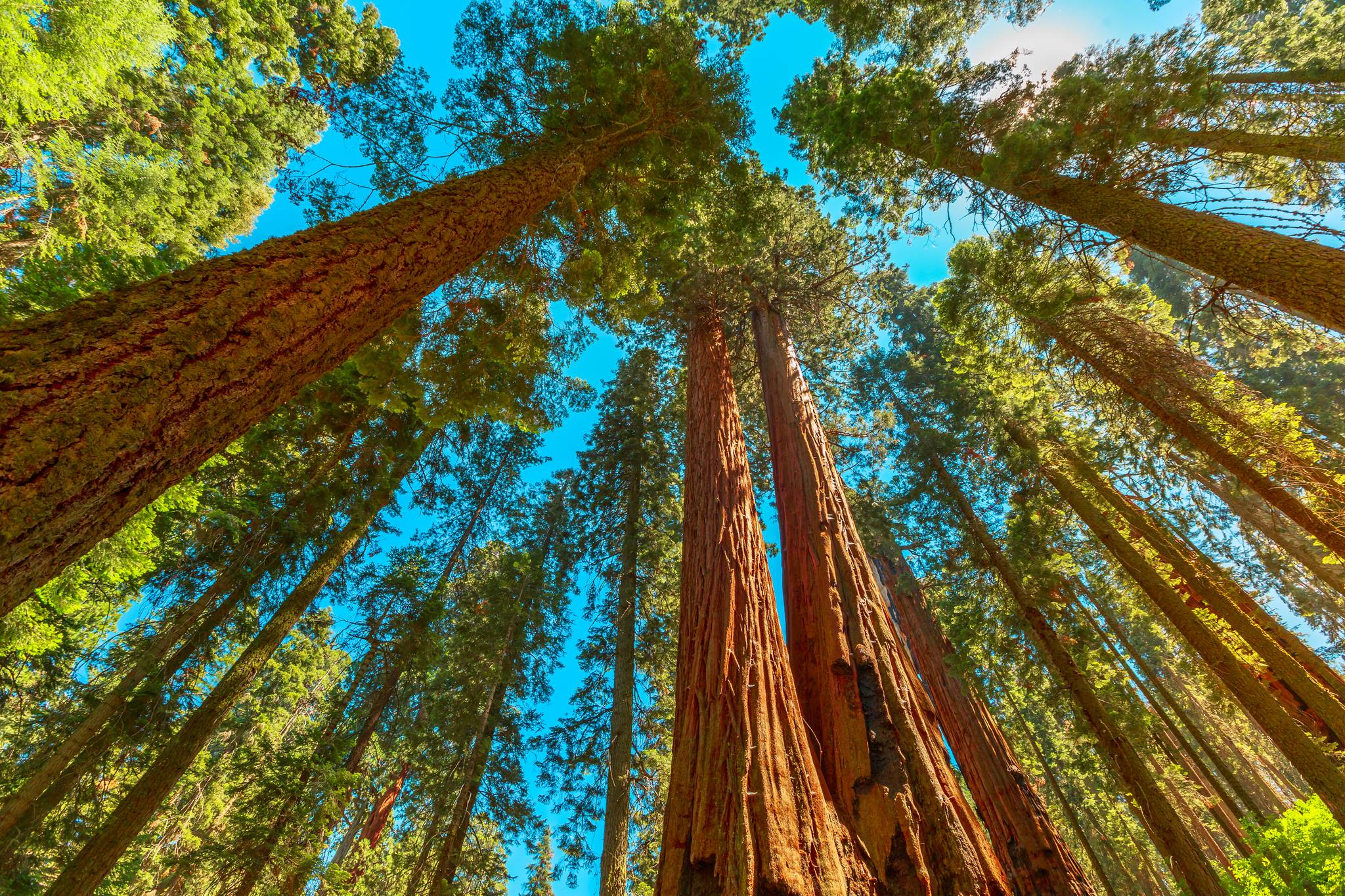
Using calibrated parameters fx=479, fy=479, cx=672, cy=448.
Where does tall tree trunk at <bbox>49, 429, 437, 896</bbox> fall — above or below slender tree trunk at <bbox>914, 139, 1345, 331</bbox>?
below

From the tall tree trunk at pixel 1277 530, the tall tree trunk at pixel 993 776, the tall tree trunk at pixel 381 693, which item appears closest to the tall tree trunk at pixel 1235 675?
the tall tree trunk at pixel 1277 530

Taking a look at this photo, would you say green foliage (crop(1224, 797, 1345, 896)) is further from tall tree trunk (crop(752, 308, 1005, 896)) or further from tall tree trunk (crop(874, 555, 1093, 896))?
tall tree trunk (crop(752, 308, 1005, 896))

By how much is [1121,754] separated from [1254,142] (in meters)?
7.26

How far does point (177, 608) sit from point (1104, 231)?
12847mm

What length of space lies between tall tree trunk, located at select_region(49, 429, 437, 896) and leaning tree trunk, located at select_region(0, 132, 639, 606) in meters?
5.66

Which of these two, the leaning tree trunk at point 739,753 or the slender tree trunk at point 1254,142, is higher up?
the slender tree trunk at point 1254,142

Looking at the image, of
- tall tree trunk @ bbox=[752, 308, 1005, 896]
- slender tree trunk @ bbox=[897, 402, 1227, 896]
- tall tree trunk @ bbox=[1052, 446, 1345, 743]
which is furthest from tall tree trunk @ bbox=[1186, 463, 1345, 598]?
tall tree trunk @ bbox=[752, 308, 1005, 896]

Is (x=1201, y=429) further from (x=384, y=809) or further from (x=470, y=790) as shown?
(x=384, y=809)

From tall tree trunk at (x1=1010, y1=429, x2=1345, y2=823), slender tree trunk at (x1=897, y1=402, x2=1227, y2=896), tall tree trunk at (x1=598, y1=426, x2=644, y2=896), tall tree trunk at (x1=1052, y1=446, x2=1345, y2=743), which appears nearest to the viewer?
tall tree trunk at (x1=1010, y1=429, x2=1345, y2=823)

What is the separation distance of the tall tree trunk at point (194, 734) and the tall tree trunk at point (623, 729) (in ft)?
14.2

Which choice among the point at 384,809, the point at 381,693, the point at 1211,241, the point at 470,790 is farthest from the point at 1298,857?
the point at 384,809

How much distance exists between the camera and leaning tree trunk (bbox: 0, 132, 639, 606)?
1.26 metres

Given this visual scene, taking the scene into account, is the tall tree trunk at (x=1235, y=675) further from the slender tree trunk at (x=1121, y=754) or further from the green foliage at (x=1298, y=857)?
the green foliage at (x=1298, y=857)

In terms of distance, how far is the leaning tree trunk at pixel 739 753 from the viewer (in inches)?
83.5
